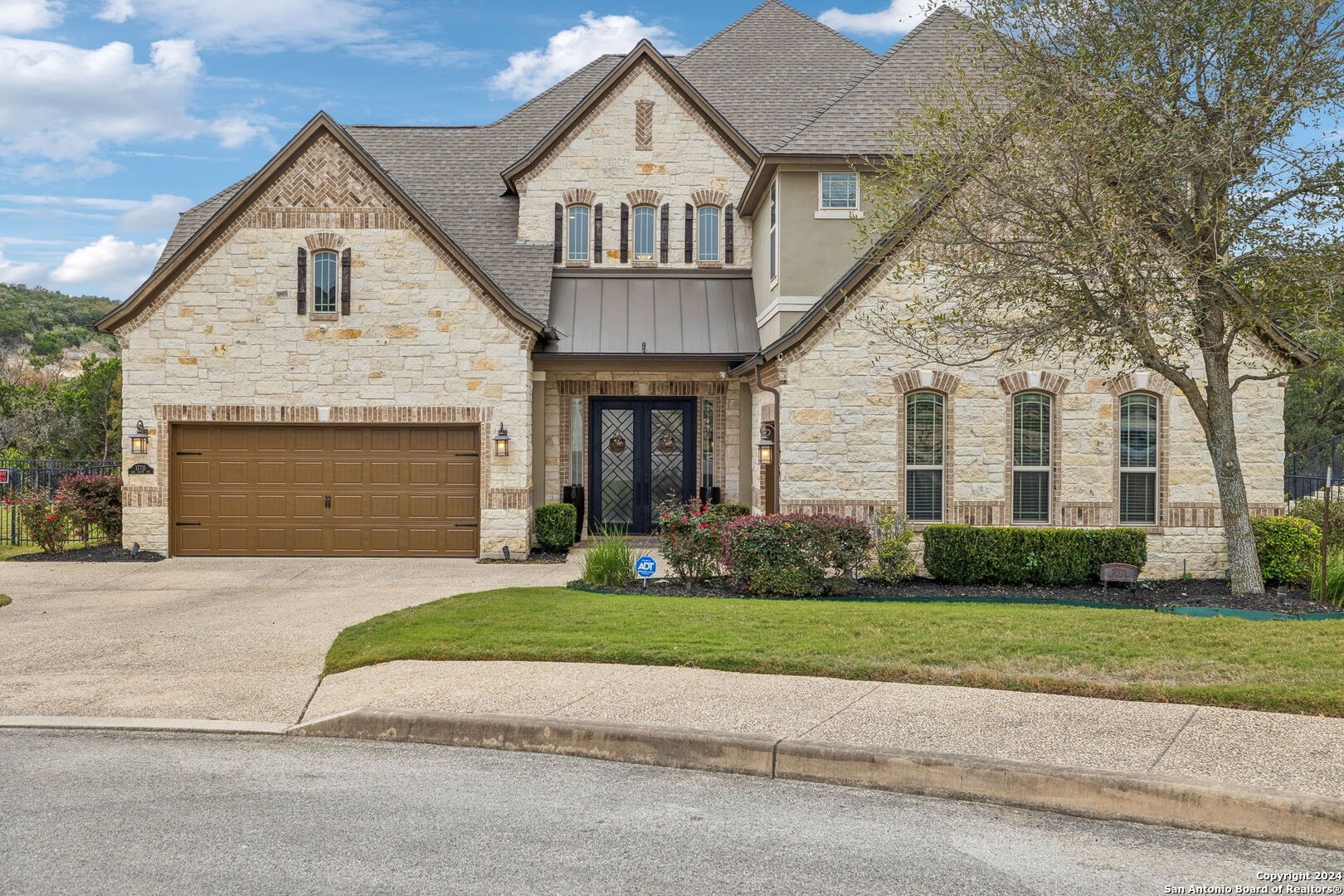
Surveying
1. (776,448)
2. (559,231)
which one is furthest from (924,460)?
(559,231)

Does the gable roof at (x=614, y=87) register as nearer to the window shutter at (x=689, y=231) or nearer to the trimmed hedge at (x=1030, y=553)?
the window shutter at (x=689, y=231)

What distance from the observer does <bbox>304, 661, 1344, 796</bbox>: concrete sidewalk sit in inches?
229

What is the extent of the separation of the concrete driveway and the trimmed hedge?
5.47 meters

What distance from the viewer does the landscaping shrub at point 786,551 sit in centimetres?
1250

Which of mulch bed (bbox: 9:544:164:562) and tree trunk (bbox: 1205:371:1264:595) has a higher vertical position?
tree trunk (bbox: 1205:371:1264:595)

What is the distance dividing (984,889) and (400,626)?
7013 millimetres

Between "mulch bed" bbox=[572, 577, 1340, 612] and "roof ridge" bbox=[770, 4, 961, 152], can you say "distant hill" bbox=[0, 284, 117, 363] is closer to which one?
"roof ridge" bbox=[770, 4, 961, 152]

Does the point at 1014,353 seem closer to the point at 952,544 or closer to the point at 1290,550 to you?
the point at 952,544

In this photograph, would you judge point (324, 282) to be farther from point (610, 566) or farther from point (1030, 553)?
point (1030, 553)

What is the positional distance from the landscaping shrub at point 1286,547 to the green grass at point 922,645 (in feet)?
13.2

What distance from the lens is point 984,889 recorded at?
14.5 feet

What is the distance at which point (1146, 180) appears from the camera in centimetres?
1091

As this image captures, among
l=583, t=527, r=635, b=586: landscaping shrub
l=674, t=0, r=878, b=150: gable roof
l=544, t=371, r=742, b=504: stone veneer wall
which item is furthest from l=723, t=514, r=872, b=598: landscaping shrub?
l=674, t=0, r=878, b=150: gable roof

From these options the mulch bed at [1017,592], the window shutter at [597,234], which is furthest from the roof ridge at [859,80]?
the mulch bed at [1017,592]
